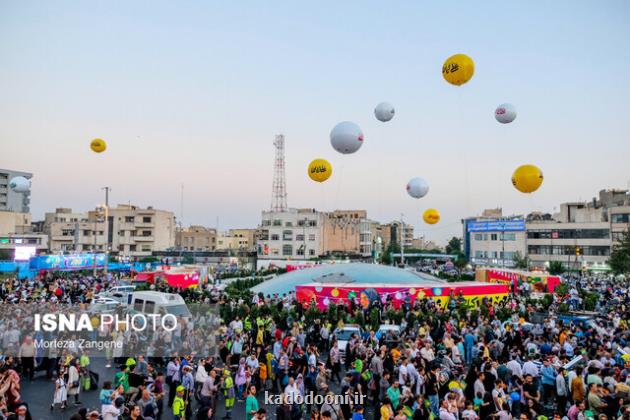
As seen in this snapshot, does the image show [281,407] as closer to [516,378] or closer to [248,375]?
[248,375]

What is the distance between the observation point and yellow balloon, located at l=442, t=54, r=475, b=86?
20844mm

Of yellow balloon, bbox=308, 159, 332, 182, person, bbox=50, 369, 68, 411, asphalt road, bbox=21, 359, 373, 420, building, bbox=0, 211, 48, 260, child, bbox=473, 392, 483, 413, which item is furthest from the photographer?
building, bbox=0, 211, 48, 260

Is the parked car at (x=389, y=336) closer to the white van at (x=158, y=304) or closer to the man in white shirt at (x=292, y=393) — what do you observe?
the man in white shirt at (x=292, y=393)

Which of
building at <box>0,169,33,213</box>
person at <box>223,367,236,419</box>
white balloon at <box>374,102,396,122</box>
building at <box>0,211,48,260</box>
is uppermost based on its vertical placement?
building at <box>0,169,33,213</box>

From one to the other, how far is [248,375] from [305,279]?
2389cm

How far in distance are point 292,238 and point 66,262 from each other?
5797cm

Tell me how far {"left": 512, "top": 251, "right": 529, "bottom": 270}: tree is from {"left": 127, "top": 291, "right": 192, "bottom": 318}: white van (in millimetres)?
63147

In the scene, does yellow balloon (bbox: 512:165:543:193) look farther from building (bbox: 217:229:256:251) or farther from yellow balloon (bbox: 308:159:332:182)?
building (bbox: 217:229:256:251)

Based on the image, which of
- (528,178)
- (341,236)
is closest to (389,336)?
(528,178)

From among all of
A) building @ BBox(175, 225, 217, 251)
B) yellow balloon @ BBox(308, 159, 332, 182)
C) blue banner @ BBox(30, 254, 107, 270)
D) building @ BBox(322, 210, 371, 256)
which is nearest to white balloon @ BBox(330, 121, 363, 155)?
yellow balloon @ BBox(308, 159, 332, 182)

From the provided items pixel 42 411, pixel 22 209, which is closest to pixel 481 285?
pixel 42 411

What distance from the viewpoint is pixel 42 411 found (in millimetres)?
12234

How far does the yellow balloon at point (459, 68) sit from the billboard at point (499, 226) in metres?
52.9

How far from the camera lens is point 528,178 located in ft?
70.8
